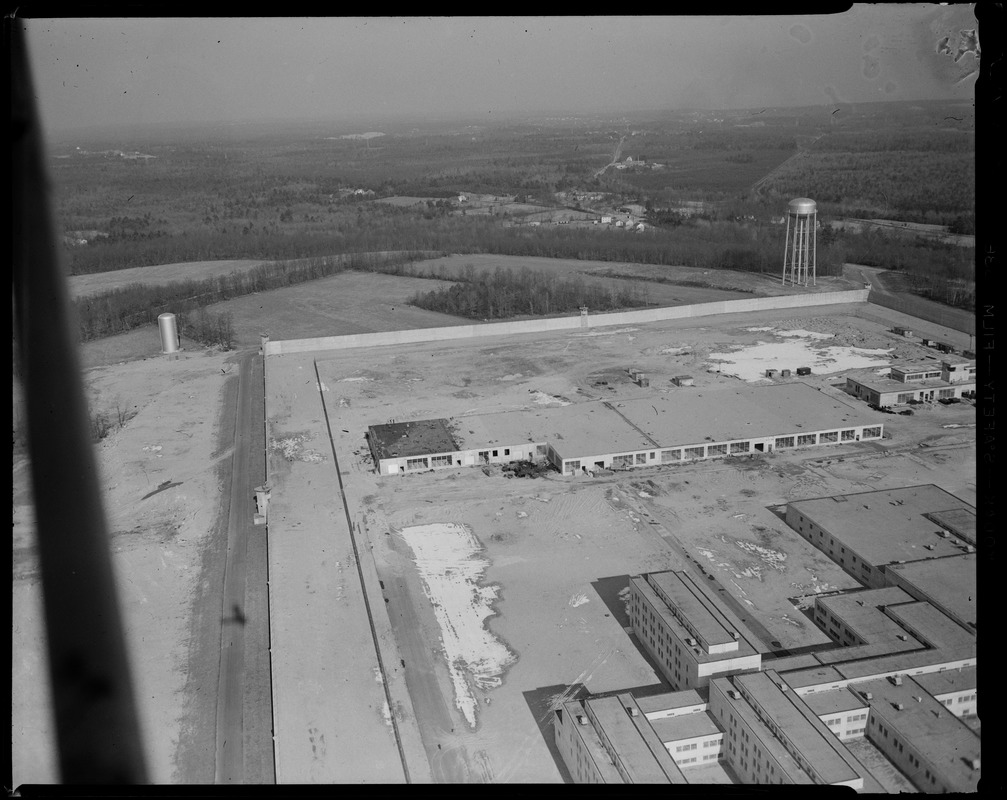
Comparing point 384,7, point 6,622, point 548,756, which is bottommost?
point 548,756

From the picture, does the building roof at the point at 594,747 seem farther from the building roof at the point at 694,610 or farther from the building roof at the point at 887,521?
the building roof at the point at 887,521

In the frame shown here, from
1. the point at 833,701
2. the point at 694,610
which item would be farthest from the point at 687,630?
the point at 833,701

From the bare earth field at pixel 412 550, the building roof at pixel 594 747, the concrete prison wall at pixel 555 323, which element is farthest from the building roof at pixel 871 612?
the concrete prison wall at pixel 555 323

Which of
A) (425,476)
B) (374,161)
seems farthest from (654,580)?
(374,161)

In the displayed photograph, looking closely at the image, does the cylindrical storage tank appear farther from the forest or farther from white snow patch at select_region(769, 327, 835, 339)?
white snow patch at select_region(769, 327, 835, 339)

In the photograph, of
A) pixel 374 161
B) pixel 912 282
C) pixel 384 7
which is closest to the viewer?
pixel 384 7

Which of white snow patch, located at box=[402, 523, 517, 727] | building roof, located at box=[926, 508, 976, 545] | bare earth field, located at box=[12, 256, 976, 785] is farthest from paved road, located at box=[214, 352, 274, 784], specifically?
building roof, located at box=[926, 508, 976, 545]

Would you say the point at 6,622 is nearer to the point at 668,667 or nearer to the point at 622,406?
the point at 668,667
